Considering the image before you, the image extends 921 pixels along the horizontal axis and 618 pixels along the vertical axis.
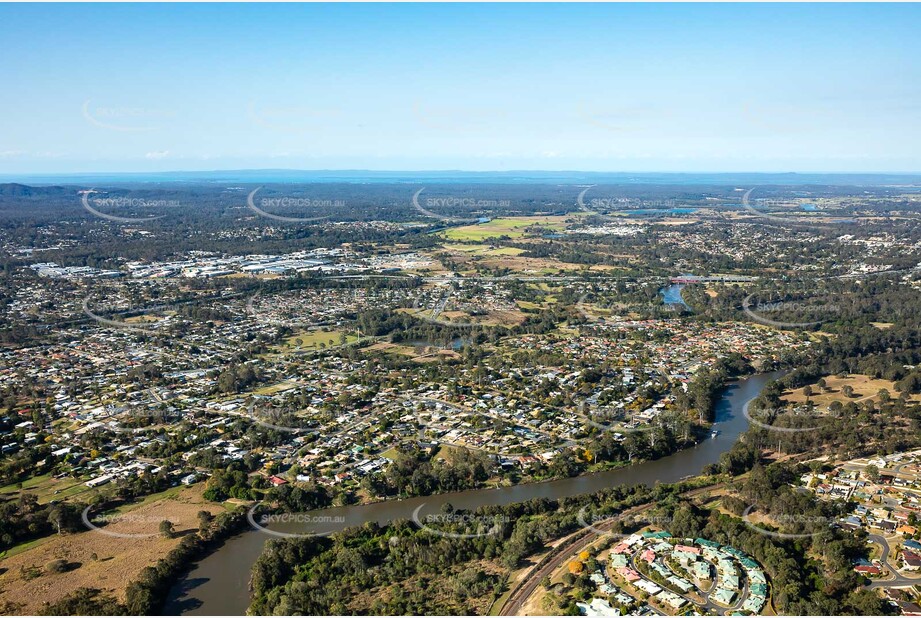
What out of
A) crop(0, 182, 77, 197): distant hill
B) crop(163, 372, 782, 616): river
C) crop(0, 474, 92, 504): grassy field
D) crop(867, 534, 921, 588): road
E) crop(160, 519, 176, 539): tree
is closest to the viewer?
crop(867, 534, 921, 588): road

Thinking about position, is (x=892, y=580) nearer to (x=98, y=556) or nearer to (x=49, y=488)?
(x=98, y=556)

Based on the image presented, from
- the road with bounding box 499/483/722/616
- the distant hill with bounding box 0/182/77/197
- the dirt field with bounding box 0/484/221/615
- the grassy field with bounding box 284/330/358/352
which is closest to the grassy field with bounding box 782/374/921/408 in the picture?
the road with bounding box 499/483/722/616

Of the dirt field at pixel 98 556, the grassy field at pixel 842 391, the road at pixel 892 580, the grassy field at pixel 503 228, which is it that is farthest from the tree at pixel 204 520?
the grassy field at pixel 503 228

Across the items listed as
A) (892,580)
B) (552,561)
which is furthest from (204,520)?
(892,580)

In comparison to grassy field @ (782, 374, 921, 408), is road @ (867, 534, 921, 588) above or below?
below

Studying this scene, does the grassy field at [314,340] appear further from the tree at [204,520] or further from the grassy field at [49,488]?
the tree at [204,520]

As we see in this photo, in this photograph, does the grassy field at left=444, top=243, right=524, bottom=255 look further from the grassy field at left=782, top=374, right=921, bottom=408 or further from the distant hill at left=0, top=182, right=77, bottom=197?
the distant hill at left=0, top=182, right=77, bottom=197

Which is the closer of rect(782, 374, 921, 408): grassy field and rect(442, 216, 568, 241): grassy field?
rect(782, 374, 921, 408): grassy field
